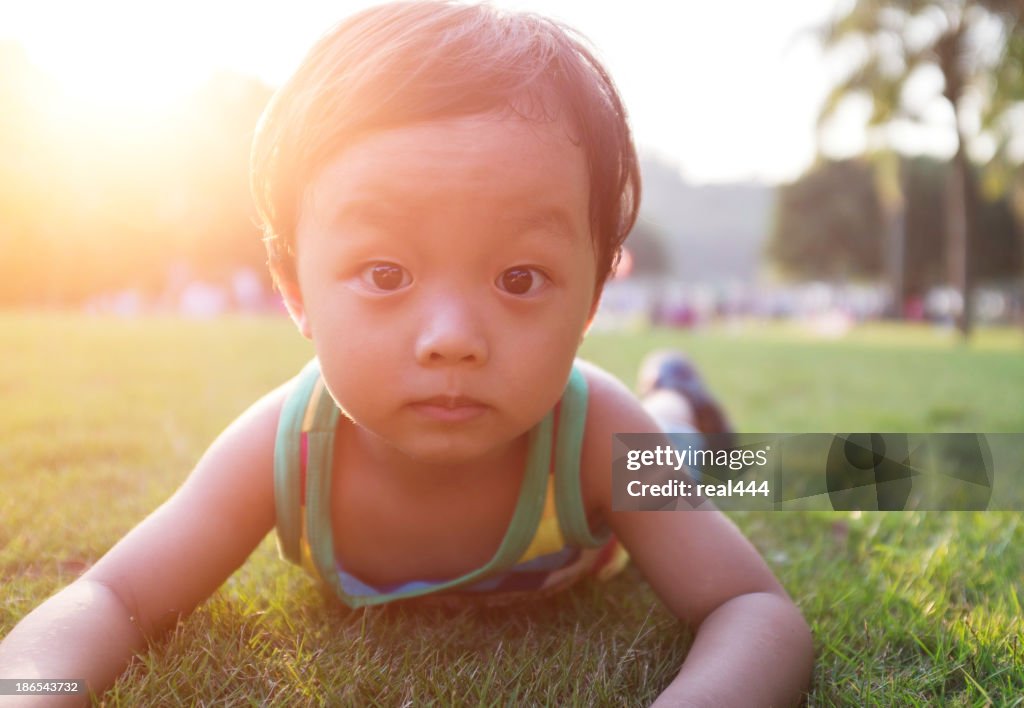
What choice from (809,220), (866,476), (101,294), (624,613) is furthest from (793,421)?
(809,220)

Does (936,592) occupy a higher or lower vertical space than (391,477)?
lower

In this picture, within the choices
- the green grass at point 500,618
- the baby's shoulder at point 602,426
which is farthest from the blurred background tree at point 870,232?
the baby's shoulder at point 602,426

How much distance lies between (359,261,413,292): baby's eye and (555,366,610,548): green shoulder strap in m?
0.52

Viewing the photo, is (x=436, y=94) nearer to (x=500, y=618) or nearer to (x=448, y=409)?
(x=448, y=409)

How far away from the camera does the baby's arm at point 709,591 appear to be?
140cm

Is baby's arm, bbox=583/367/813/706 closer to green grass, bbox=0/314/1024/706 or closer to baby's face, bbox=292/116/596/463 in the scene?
green grass, bbox=0/314/1024/706

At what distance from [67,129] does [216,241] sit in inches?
492

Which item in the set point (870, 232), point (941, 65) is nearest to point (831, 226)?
point (870, 232)

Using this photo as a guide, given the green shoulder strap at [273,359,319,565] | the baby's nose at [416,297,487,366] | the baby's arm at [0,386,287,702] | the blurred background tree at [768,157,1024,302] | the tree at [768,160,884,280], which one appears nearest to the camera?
the baby's nose at [416,297,487,366]

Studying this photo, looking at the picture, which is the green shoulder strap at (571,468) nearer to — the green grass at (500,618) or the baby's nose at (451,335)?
the green grass at (500,618)

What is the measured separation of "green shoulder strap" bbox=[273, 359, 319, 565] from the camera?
1718mm

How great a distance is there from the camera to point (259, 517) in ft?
5.72

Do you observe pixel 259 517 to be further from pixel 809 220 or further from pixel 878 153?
pixel 809 220

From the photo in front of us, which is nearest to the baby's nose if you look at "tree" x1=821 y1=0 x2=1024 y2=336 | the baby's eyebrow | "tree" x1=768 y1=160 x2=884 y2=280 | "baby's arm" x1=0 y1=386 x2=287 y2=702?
the baby's eyebrow
